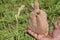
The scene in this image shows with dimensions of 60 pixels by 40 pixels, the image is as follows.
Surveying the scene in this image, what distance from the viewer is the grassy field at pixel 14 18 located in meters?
2.85

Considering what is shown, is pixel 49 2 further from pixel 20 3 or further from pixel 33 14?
pixel 33 14

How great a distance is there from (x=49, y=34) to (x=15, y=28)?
1.79m

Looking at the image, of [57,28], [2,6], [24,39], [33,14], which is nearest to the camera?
[33,14]

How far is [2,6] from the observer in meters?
3.40

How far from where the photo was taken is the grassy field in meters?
2.85

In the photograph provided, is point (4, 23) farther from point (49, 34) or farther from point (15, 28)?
point (49, 34)

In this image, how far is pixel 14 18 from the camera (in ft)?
10.3

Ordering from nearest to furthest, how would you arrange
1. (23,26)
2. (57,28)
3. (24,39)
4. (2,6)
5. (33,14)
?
(33,14) < (57,28) < (24,39) < (23,26) < (2,6)

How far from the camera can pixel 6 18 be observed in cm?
318

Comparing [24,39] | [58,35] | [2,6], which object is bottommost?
[24,39]

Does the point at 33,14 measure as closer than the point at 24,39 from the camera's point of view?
Yes

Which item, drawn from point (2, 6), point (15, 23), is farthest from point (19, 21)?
point (2, 6)

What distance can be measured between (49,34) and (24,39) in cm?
164

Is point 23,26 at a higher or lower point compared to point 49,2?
lower
